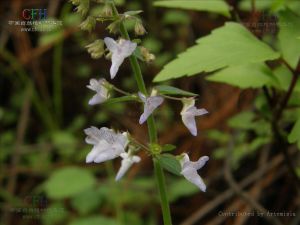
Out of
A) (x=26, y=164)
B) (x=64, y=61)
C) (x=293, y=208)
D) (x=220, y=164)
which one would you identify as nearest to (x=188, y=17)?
(x=64, y=61)

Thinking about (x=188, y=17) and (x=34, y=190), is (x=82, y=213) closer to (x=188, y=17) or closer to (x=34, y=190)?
(x=34, y=190)

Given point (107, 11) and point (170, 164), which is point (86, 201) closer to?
point (170, 164)

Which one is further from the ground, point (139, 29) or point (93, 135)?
point (139, 29)

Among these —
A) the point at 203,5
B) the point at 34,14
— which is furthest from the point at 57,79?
the point at 203,5

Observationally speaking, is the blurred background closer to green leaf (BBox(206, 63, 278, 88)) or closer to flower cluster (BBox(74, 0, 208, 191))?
green leaf (BBox(206, 63, 278, 88))

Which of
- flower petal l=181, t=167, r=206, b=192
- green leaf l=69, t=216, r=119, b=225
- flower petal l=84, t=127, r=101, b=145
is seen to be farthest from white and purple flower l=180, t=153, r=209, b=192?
green leaf l=69, t=216, r=119, b=225

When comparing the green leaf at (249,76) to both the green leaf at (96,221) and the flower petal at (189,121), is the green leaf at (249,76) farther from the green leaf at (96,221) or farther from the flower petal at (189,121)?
the green leaf at (96,221)
